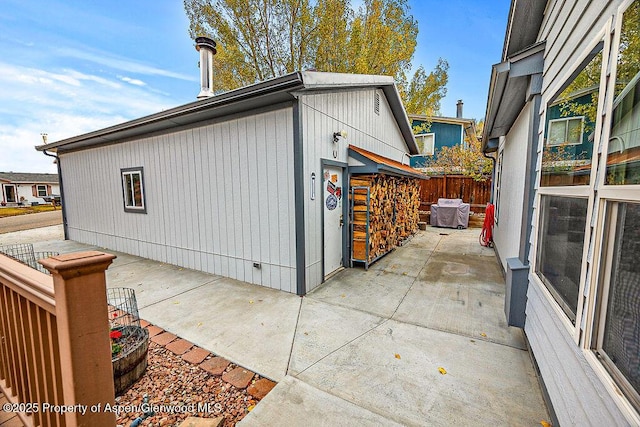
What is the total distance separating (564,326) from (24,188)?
4639 cm

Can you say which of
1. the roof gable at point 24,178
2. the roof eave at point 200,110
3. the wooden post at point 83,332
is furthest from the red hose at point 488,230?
the roof gable at point 24,178

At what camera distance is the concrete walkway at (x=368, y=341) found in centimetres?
204

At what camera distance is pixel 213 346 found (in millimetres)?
2896

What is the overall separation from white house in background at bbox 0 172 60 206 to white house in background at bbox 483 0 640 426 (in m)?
41.5

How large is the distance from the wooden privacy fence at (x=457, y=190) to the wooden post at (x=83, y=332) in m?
12.7

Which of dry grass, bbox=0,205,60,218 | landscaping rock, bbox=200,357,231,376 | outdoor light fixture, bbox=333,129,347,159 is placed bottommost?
dry grass, bbox=0,205,60,218

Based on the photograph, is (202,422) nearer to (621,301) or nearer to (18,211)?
(621,301)

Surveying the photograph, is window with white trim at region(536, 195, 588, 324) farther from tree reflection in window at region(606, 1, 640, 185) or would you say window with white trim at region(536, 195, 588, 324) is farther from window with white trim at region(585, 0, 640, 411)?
tree reflection in window at region(606, 1, 640, 185)

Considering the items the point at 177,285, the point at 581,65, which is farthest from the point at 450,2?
the point at 177,285

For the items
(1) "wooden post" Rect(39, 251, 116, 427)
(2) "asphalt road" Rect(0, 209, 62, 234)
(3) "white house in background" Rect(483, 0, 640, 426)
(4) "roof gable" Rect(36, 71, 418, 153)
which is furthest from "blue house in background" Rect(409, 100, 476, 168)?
(2) "asphalt road" Rect(0, 209, 62, 234)

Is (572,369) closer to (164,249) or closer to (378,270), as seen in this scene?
(378,270)

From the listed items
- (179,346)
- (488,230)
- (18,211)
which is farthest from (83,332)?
(18,211)

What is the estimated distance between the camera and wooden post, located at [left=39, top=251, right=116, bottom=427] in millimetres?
1062

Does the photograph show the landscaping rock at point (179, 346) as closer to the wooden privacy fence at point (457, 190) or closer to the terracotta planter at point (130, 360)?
the terracotta planter at point (130, 360)
